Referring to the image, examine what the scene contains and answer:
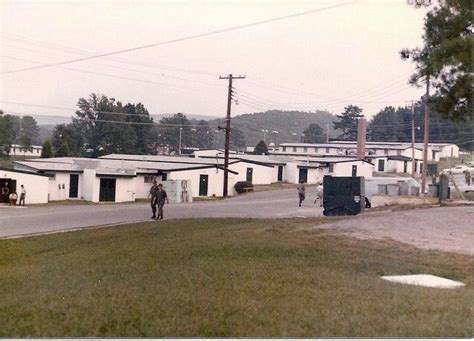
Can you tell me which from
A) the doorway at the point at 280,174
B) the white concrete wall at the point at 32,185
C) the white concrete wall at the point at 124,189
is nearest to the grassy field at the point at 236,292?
the white concrete wall at the point at 32,185

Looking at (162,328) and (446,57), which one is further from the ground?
(446,57)

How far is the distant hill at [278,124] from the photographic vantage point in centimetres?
14925

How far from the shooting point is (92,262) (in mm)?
12602

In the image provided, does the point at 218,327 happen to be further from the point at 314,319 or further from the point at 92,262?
the point at 92,262

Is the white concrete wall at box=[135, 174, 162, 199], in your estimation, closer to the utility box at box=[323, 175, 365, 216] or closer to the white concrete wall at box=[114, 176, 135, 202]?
the white concrete wall at box=[114, 176, 135, 202]

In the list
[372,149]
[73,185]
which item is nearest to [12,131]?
[73,185]

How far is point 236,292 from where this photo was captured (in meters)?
8.22

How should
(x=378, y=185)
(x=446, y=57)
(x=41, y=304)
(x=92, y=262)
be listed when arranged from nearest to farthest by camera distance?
(x=41, y=304)
(x=92, y=262)
(x=446, y=57)
(x=378, y=185)

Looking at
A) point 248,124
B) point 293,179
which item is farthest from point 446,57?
point 248,124

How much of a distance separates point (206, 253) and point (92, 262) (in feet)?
7.12

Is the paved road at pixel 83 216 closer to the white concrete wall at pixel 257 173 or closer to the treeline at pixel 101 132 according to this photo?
the white concrete wall at pixel 257 173

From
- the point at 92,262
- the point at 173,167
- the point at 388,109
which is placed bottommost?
the point at 92,262

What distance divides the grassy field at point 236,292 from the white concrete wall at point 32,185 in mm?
26965

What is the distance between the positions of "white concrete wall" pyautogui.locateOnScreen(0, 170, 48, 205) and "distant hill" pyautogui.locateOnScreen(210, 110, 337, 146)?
101 m
